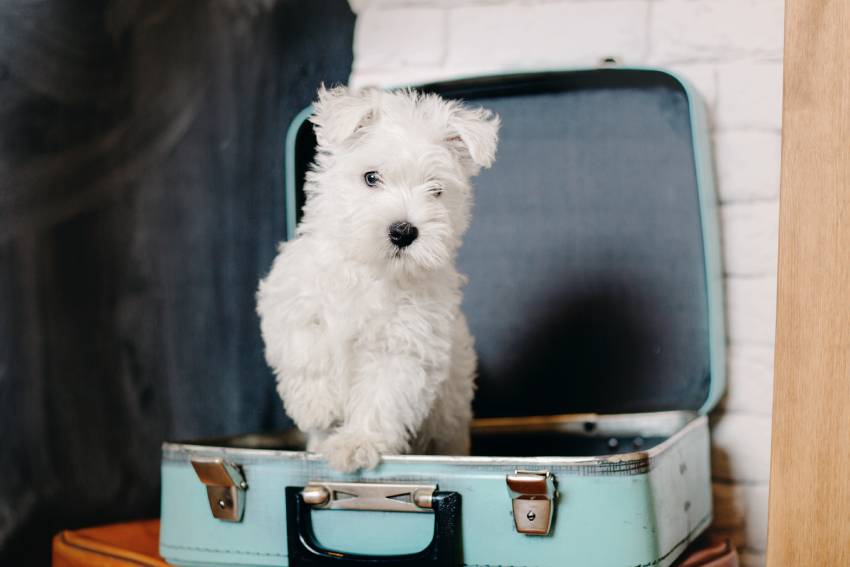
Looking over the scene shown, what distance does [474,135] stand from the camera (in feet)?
3.64

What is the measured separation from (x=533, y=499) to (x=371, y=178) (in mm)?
470

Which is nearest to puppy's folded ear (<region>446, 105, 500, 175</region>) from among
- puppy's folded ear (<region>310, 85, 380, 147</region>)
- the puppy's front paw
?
puppy's folded ear (<region>310, 85, 380, 147</region>)

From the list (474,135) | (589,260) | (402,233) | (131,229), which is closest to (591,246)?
(589,260)

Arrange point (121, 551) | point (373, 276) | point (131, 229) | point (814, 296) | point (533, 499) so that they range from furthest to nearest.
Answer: point (131, 229)
point (121, 551)
point (373, 276)
point (533, 499)
point (814, 296)

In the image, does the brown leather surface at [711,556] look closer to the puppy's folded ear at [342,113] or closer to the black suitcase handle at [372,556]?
the black suitcase handle at [372,556]

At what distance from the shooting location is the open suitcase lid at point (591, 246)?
1460mm

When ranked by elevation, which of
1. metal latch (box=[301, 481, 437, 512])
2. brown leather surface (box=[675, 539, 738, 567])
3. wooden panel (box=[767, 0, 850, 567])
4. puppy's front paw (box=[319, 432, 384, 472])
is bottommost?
brown leather surface (box=[675, 539, 738, 567])

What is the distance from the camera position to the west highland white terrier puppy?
1044mm

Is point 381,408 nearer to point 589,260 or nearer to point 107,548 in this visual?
point 107,548

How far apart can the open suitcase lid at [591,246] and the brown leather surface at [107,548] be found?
634 mm

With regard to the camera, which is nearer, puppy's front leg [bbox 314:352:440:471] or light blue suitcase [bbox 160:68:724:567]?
puppy's front leg [bbox 314:352:440:471]

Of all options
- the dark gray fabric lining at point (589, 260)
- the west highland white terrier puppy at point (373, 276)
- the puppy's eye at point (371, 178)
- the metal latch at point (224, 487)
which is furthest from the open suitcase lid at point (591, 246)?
the metal latch at point (224, 487)

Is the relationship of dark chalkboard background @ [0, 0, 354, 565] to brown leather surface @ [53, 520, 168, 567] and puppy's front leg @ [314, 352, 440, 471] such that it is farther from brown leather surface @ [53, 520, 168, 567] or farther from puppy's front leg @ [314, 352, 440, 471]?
puppy's front leg @ [314, 352, 440, 471]

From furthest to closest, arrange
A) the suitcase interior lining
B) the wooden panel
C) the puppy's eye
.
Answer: the suitcase interior lining
the puppy's eye
the wooden panel
